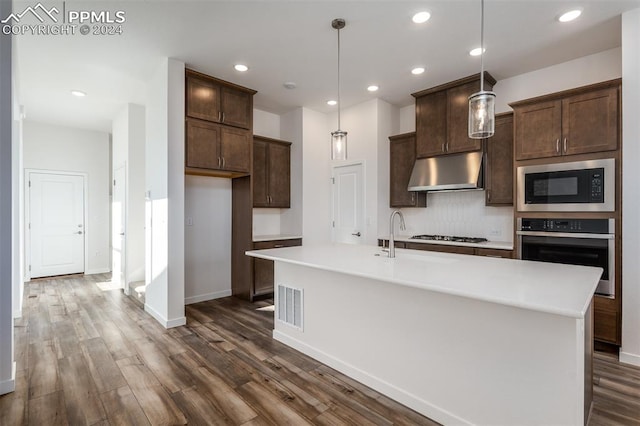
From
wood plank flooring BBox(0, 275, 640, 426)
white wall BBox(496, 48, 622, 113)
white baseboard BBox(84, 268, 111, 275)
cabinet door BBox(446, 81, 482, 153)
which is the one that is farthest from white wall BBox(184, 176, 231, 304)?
white wall BBox(496, 48, 622, 113)

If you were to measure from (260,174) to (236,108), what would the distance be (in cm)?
109

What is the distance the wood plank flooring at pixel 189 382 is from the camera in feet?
6.59

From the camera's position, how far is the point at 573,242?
3.01 metres

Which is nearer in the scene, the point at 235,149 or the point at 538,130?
the point at 538,130

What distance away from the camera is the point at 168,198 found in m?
3.52

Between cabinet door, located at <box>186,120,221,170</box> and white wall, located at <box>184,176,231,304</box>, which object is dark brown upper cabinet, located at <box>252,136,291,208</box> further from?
cabinet door, located at <box>186,120,221,170</box>

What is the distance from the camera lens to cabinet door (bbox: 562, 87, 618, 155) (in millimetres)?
2803

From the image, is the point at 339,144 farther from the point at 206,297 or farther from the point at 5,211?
the point at 206,297

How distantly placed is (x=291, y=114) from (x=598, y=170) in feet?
13.5

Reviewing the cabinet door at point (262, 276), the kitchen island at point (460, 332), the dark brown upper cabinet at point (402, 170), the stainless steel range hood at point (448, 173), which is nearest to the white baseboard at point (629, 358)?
the kitchen island at point (460, 332)

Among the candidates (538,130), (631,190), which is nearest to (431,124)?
(538,130)

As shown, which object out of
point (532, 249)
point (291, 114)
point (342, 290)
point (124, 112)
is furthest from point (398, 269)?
point (124, 112)

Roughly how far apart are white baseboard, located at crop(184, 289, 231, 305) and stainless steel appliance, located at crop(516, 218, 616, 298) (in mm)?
3975

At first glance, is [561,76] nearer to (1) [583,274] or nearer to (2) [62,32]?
(1) [583,274]
